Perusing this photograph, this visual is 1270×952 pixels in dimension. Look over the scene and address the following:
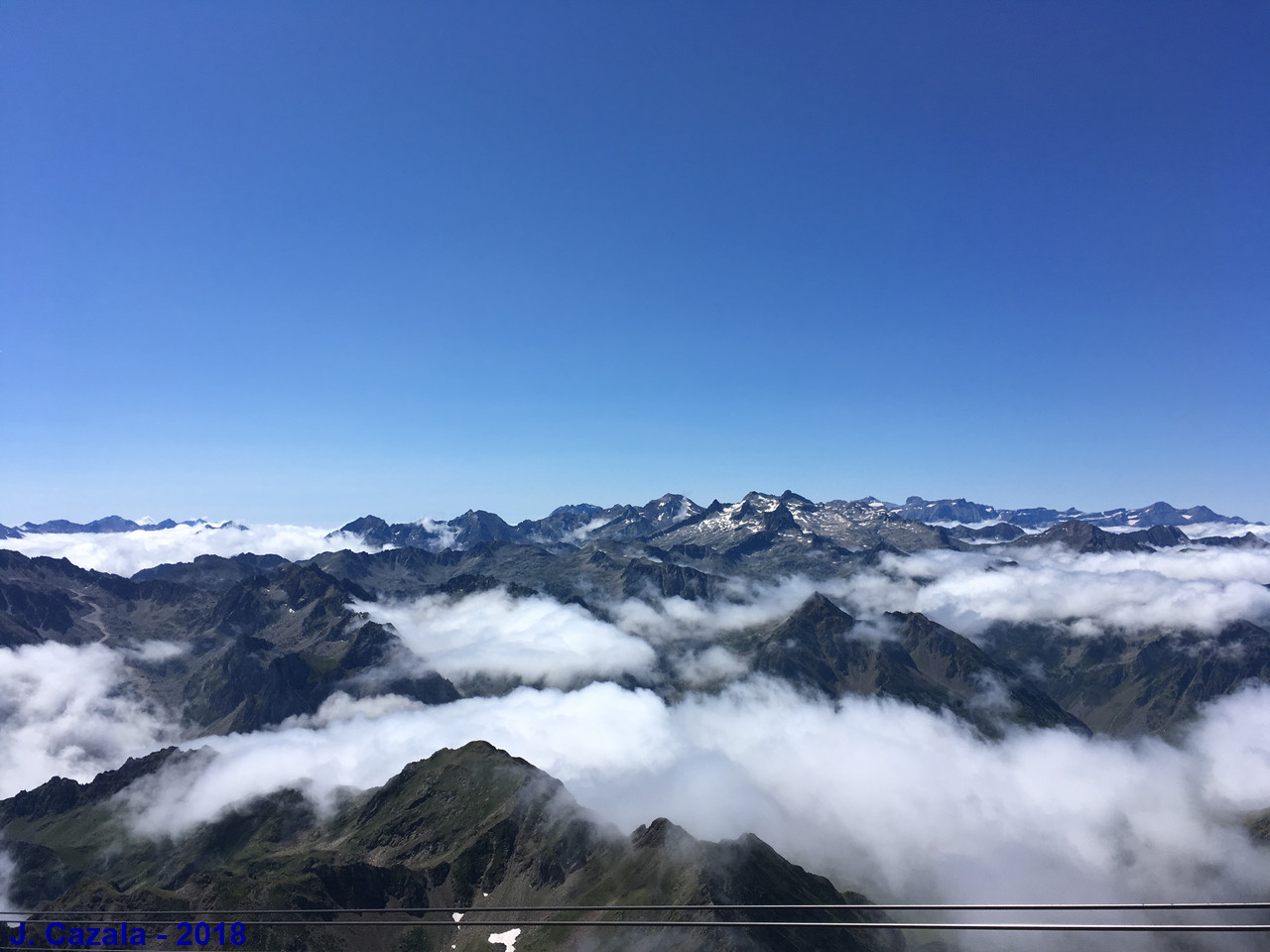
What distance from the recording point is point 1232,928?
82.1 ft

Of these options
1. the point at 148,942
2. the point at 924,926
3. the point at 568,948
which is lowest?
the point at 568,948

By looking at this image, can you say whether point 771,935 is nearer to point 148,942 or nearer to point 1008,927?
point 148,942

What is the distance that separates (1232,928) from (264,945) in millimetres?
235863

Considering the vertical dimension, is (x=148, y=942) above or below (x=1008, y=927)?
below

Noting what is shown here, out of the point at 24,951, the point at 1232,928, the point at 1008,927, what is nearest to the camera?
the point at 1232,928

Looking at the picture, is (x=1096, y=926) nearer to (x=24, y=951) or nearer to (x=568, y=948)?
(x=568, y=948)

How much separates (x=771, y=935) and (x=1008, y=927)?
206 metres

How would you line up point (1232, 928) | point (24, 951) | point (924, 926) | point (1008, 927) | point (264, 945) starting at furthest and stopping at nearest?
point (24, 951) → point (264, 945) → point (924, 926) → point (1008, 927) → point (1232, 928)

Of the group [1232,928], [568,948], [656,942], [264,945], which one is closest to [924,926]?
[1232,928]

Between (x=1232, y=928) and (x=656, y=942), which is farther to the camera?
(x=656, y=942)

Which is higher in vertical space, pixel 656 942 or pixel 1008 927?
pixel 1008 927

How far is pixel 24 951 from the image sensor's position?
19488 centimetres

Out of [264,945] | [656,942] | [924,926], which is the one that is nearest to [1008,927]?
[924,926]

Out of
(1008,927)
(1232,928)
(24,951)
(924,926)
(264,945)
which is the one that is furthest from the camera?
(24,951)
